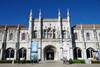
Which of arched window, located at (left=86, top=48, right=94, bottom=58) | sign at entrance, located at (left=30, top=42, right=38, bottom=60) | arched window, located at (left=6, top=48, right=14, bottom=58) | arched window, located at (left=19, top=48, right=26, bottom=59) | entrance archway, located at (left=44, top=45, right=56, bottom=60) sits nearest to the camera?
sign at entrance, located at (left=30, top=42, right=38, bottom=60)

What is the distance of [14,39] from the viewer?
49.0m

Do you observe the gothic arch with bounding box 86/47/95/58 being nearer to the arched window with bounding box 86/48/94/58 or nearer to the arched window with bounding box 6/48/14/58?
the arched window with bounding box 86/48/94/58

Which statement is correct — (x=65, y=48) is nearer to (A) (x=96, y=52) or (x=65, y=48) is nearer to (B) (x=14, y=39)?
(A) (x=96, y=52)

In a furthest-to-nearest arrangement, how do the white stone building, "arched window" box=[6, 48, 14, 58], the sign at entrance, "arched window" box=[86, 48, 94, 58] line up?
"arched window" box=[6, 48, 14, 58] < "arched window" box=[86, 48, 94, 58] < the white stone building < the sign at entrance

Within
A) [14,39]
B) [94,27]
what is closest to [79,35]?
[94,27]

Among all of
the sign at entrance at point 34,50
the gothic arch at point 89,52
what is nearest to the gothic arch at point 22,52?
the sign at entrance at point 34,50

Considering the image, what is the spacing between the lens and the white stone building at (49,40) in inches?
1832

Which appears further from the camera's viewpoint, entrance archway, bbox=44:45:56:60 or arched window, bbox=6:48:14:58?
arched window, bbox=6:48:14:58

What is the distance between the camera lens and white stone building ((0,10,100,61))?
46.5 m

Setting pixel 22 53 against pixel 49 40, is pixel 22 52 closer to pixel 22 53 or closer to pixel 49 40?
pixel 22 53

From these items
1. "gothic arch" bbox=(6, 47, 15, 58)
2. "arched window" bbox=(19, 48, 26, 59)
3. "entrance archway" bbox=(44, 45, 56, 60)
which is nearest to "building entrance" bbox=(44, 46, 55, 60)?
"entrance archway" bbox=(44, 45, 56, 60)

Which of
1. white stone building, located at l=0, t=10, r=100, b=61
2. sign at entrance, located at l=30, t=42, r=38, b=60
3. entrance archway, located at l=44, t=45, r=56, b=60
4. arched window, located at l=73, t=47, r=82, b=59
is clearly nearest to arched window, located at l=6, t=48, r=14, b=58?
white stone building, located at l=0, t=10, r=100, b=61

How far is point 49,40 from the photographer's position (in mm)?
47344

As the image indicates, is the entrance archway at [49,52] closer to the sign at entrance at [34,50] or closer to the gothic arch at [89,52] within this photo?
the sign at entrance at [34,50]
